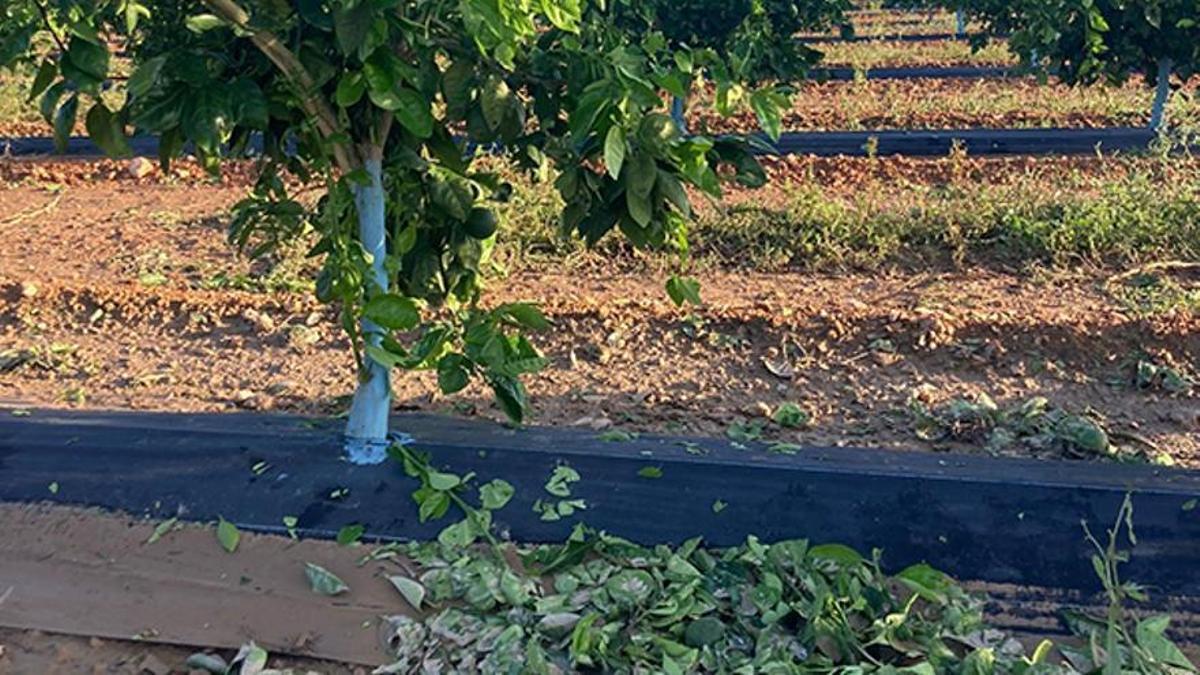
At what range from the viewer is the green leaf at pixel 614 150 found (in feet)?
6.14

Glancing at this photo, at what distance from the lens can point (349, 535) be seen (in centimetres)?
234

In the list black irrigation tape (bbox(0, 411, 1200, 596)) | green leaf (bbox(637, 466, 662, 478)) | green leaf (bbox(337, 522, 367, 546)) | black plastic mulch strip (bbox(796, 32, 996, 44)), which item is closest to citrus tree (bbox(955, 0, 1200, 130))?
black irrigation tape (bbox(0, 411, 1200, 596))

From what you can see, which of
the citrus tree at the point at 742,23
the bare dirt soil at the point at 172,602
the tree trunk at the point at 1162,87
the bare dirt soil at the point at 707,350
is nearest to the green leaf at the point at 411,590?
the bare dirt soil at the point at 172,602

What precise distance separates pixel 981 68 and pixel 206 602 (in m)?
14.7

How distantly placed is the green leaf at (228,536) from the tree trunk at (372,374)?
0.36 meters

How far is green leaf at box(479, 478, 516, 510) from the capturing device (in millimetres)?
2453

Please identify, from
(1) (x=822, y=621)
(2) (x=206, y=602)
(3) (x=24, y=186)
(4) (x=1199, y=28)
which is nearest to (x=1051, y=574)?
(1) (x=822, y=621)

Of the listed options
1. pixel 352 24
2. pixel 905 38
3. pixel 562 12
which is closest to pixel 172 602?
pixel 352 24

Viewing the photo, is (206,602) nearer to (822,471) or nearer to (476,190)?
(476,190)

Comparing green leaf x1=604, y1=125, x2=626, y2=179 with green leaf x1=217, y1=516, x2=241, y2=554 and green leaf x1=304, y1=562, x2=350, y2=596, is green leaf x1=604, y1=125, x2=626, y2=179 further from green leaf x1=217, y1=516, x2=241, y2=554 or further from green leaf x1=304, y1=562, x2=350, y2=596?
green leaf x1=217, y1=516, x2=241, y2=554

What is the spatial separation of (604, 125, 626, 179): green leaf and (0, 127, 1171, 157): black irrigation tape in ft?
21.5

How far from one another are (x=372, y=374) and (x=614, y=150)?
100 cm

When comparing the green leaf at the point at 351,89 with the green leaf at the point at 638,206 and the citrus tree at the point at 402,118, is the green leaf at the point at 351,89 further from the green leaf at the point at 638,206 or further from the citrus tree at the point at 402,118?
the green leaf at the point at 638,206

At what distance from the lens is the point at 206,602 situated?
7.14 feet
